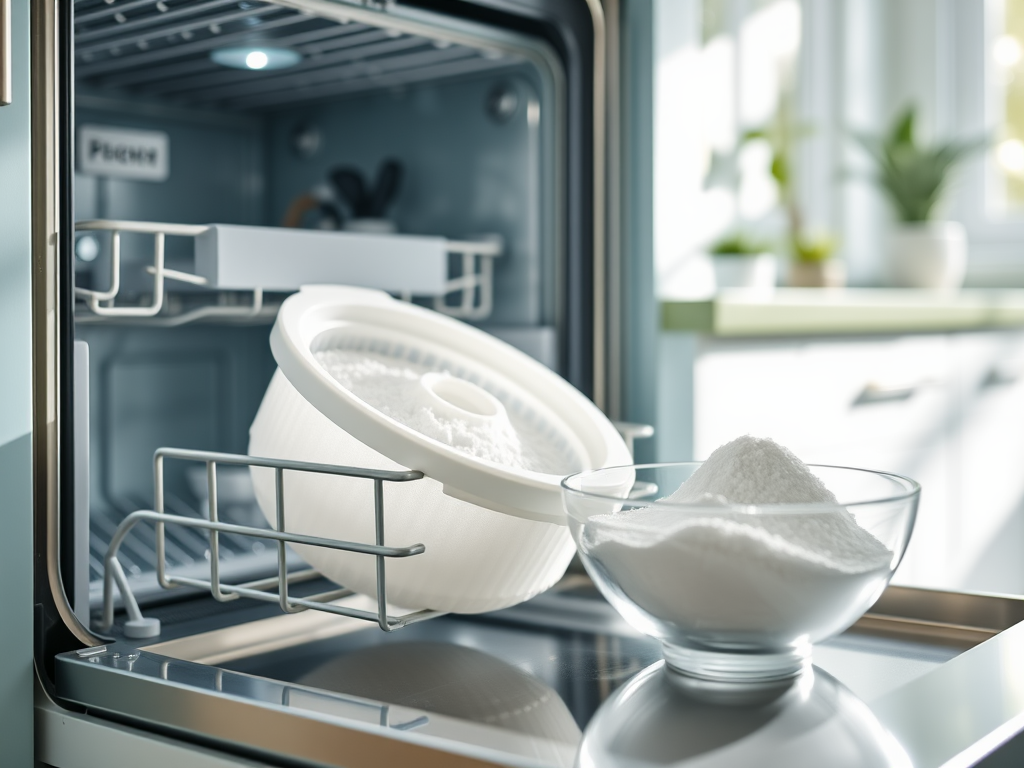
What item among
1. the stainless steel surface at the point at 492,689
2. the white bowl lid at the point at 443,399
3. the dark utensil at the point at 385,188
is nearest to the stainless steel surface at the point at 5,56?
the white bowl lid at the point at 443,399

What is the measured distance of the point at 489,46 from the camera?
3.20 ft

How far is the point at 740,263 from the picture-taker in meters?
1.55

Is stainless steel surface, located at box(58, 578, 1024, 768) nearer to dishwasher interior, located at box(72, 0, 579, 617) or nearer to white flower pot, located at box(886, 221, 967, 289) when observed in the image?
dishwasher interior, located at box(72, 0, 579, 617)

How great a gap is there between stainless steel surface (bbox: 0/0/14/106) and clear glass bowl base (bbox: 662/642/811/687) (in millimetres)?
479

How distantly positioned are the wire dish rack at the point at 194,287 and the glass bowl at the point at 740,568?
0.36 m

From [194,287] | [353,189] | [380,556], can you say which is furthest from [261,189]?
[380,556]

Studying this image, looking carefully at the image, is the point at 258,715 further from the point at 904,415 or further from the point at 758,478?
the point at 904,415

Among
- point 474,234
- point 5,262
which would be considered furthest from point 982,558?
point 5,262

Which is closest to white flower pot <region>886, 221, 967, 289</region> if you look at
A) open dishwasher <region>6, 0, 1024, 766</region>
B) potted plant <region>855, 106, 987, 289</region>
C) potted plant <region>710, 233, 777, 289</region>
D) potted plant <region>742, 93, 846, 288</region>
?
potted plant <region>855, 106, 987, 289</region>

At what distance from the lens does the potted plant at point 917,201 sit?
198cm

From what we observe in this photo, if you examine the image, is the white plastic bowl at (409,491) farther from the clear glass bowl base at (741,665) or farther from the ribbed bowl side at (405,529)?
the clear glass bowl base at (741,665)

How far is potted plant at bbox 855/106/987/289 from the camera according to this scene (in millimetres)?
1976

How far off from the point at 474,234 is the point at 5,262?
0.54 m

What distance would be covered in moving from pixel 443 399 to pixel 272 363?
1.76 ft
